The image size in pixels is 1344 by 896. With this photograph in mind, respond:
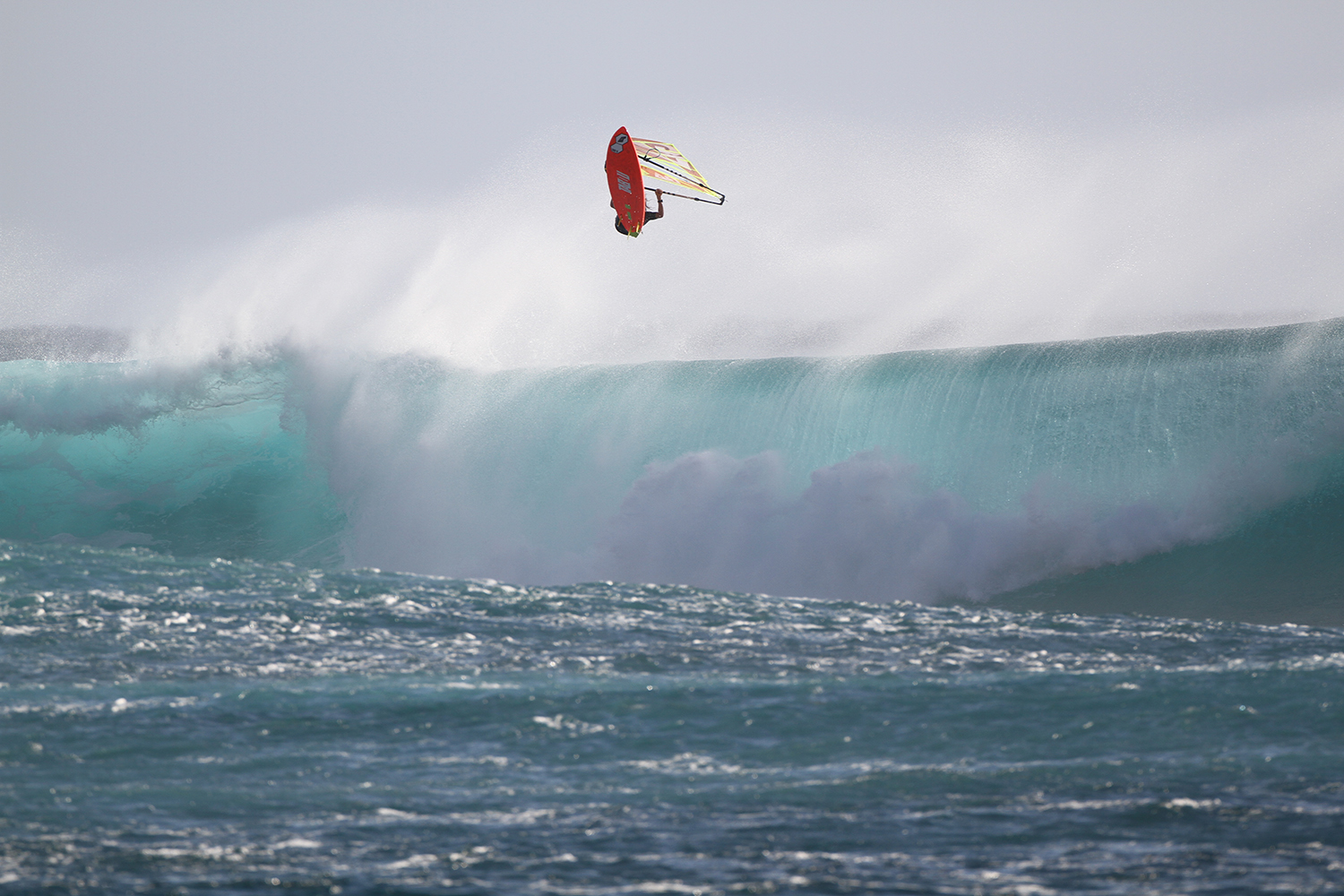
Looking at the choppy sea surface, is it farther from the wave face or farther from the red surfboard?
the red surfboard

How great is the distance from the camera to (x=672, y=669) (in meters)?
7.30

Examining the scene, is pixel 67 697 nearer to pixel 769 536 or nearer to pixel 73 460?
pixel 769 536

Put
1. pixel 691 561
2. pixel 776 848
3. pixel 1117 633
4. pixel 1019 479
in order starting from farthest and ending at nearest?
pixel 691 561, pixel 1019 479, pixel 1117 633, pixel 776 848

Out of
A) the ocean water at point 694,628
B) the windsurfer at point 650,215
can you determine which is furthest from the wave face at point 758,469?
the windsurfer at point 650,215

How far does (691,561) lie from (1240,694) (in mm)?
7985

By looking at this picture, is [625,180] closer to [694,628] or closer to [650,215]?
[650,215]

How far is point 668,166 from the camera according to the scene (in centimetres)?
1438

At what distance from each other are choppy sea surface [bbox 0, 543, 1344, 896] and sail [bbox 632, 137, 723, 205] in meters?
6.40

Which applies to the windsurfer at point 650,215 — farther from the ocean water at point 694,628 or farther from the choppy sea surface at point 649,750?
the choppy sea surface at point 649,750

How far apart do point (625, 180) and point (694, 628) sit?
6.91 m

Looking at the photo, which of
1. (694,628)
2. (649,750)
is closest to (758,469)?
(694,628)

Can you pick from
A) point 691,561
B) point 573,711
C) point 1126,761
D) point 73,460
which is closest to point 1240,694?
point 1126,761

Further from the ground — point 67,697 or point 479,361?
point 479,361

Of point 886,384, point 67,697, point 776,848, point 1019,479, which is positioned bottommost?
point 776,848
